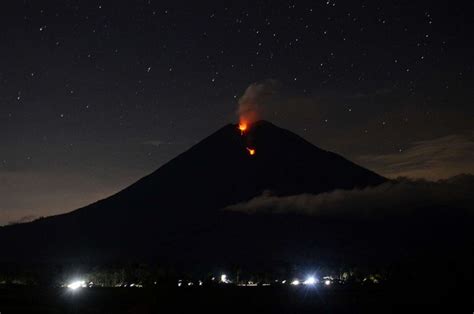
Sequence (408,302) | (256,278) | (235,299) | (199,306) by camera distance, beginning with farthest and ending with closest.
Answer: (256,278), (235,299), (199,306), (408,302)

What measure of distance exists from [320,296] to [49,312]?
127ft

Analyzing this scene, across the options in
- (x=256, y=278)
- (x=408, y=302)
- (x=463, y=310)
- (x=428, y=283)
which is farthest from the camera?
(x=256, y=278)

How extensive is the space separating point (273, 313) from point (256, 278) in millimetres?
71732

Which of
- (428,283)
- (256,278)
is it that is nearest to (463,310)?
(428,283)

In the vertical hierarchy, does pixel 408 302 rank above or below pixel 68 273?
below

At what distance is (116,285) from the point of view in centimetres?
11400

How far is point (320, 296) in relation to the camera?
8406cm

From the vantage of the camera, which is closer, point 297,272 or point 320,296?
point 320,296

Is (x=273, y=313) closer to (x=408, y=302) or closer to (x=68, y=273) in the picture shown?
(x=408, y=302)

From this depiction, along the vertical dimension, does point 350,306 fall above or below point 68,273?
below

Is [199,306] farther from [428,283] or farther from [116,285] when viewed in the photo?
[116,285]

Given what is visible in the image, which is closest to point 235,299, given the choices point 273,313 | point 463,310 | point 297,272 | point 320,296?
point 320,296

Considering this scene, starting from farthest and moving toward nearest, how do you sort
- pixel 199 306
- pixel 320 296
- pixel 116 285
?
1. pixel 116 285
2. pixel 320 296
3. pixel 199 306

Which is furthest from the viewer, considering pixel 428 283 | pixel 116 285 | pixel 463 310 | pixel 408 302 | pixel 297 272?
pixel 297 272
